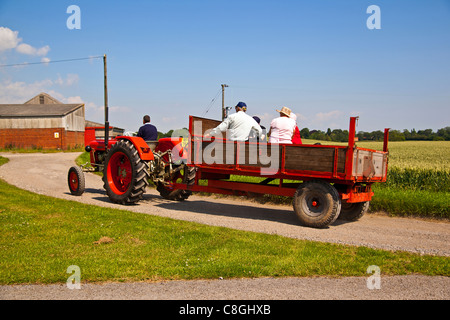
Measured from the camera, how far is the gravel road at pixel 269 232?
3879 mm

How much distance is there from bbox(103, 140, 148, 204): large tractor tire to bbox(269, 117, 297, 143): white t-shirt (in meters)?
3.53

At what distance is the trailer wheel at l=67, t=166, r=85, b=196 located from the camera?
35.0ft

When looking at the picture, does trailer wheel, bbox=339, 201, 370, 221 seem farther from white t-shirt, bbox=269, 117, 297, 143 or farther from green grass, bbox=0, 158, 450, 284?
green grass, bbox=0, 158, 450, 284

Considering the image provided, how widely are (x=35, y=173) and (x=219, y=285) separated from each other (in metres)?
14.3

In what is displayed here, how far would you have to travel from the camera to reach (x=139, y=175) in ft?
30.8

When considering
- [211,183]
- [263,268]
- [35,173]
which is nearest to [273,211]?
→ [211,183]

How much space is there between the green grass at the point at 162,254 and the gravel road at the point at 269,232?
246mm

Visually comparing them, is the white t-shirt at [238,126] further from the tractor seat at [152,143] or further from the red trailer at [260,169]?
the tractor seat at [152,143]

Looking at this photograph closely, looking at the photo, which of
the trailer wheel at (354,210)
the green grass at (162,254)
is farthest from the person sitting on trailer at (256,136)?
the trailer wheel at (354,210)
